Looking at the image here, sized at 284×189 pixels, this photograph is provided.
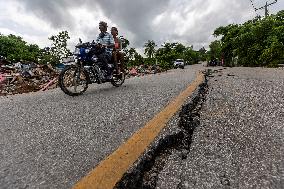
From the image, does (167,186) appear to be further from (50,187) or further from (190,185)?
(50,187)

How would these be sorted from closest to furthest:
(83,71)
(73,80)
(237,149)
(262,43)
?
(237,149) → (73,80) → (83,71) → (262,43)

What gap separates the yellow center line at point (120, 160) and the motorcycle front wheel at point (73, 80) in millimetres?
3014

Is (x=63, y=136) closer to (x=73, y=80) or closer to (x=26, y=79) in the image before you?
(x=73, y=80)

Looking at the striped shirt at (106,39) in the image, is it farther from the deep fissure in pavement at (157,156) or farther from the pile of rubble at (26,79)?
the deep fissure in pavement at (157,156)

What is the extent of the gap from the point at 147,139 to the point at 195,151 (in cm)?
43

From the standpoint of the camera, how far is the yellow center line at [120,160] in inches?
65.5

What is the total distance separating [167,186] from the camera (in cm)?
161

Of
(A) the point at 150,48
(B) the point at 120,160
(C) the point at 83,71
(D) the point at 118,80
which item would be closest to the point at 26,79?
(D) the point at 118,80

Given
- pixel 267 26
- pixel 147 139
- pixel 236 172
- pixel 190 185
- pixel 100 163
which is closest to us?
pixel 190 185

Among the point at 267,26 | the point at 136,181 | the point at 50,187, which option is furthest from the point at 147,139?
the point at 267,26

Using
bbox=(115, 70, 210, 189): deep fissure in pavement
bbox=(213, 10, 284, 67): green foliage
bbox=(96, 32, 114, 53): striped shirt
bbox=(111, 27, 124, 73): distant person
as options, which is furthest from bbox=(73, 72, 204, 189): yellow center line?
bbox=(213, 10, 284, 67): green foliage

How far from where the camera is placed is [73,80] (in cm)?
579

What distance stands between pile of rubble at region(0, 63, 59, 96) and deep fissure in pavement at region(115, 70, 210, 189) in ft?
24.3

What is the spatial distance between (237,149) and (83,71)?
422cm
